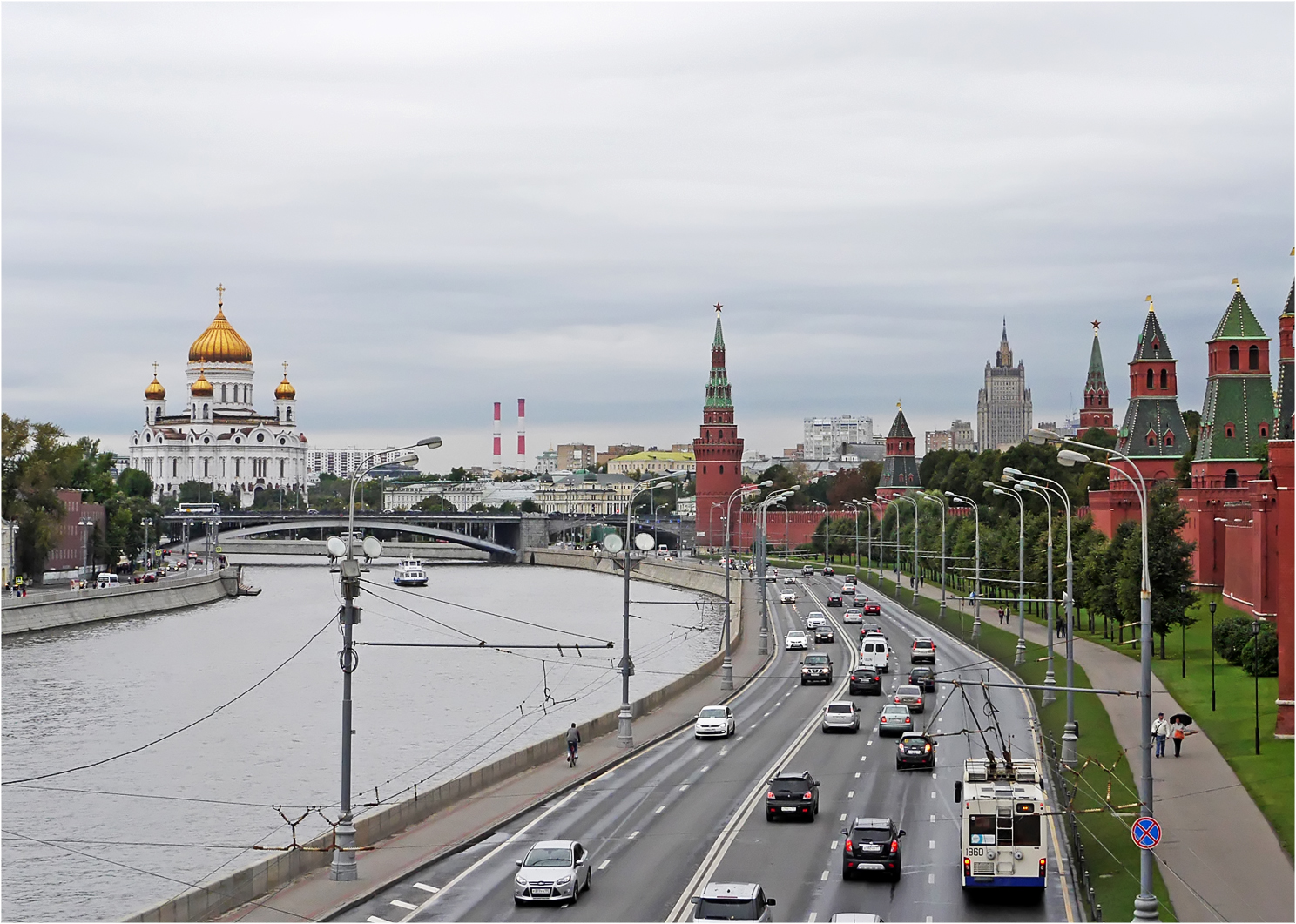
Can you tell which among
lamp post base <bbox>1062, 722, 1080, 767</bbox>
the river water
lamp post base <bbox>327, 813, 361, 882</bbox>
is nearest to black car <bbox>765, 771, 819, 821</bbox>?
lamp post base <bbox>1062, 722, 1080, 767</bbox>

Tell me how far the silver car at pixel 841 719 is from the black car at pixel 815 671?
39.2ft

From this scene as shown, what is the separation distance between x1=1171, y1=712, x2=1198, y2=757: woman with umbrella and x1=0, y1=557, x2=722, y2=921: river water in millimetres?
17495

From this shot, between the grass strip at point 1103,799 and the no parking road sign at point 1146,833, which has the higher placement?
the no parking road sign at point 1146,833

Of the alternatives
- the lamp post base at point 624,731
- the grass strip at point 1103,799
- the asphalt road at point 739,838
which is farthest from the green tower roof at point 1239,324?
the lamp post base at point 624,731

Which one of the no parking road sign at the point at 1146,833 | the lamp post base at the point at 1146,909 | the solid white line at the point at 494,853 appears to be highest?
the no parking road sign at the point at 1146,833

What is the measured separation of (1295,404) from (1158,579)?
17.2 metres

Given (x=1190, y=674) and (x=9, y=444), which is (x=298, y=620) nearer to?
(x=9, y=444)

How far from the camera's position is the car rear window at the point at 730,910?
2098 cm

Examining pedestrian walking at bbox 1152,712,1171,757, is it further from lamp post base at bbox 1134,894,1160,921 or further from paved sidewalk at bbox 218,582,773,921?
lamp post base at bbox 1134,894,1160,921

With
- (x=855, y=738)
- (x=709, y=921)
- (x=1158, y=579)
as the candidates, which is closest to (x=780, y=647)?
(x=1158, y=579)

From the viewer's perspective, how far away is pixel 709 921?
20.9 meters

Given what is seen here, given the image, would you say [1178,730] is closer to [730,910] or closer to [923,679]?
[923,679]

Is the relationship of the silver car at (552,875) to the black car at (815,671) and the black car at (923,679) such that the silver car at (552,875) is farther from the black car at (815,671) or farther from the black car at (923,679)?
the black car at (815,671)

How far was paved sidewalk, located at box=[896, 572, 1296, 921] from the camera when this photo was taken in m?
23.0
